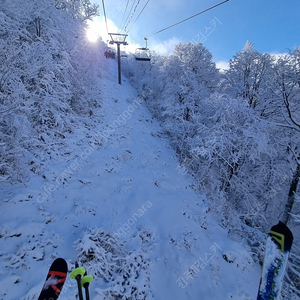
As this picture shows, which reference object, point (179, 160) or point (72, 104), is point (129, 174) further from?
point (72, 104)

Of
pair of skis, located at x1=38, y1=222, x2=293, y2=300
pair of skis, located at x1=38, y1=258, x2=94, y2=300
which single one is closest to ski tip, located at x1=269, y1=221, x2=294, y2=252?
pair of skis, located at x1=38, y1=222, x2=293, y2=300

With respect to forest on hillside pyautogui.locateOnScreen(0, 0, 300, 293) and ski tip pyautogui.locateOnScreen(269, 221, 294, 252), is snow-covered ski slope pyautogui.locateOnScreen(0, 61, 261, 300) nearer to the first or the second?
forest on hillside pyautogui.locateOnScreen(0, 0, 300, 293)

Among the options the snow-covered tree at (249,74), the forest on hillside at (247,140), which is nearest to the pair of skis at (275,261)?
the forest on hillside at (247,140)

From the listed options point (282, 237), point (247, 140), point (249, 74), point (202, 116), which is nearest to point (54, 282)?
point (282, 237)

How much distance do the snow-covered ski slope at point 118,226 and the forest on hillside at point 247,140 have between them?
6.43 feet

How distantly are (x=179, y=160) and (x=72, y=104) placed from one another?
9.00 m

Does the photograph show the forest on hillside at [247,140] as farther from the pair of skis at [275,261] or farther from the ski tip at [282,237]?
the ski tip at [282,237]

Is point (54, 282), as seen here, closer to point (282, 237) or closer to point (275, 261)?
point (275, 261)

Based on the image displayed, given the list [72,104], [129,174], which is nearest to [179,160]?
[129,174]

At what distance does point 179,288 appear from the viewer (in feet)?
13.9

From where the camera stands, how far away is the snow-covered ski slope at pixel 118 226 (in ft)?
11.8

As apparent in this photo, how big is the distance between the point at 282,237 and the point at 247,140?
22.2 ft

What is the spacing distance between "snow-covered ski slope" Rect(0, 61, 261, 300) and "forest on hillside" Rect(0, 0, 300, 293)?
97 cm

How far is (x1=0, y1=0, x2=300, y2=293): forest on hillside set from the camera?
17.2ft
